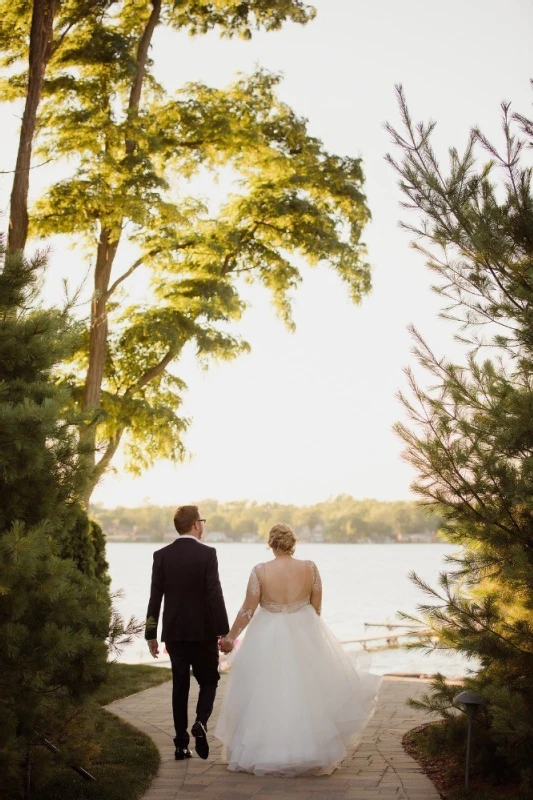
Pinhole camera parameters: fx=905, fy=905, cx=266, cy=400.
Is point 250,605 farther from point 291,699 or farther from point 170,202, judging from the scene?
point 170,202

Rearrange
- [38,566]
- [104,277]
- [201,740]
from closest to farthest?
[38,566] → [201,740] → [104,277]

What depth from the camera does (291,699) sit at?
6.70 metres

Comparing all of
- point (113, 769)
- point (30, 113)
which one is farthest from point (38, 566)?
point (30, 113)

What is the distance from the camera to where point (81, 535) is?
11578 millimetres

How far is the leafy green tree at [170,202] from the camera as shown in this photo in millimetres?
14172

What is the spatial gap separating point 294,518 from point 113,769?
69.6 metres

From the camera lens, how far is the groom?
6.95m

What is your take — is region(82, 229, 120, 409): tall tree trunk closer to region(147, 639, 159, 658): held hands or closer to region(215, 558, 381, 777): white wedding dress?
region(147, 639, 159, 658): held hands

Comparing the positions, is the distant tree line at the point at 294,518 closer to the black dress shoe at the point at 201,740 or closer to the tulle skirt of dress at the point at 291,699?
the tulle skirt of dress at the point at 291,699

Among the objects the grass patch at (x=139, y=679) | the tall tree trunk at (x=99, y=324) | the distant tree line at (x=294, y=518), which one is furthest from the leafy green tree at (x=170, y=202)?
the distant tree line at (x=294, y=518)

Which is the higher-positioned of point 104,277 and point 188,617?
point 104,277

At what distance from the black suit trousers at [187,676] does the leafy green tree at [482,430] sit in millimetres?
1685

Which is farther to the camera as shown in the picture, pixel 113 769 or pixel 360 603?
pixel 360 603

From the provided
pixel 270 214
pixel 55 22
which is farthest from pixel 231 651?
pixel 55 22
